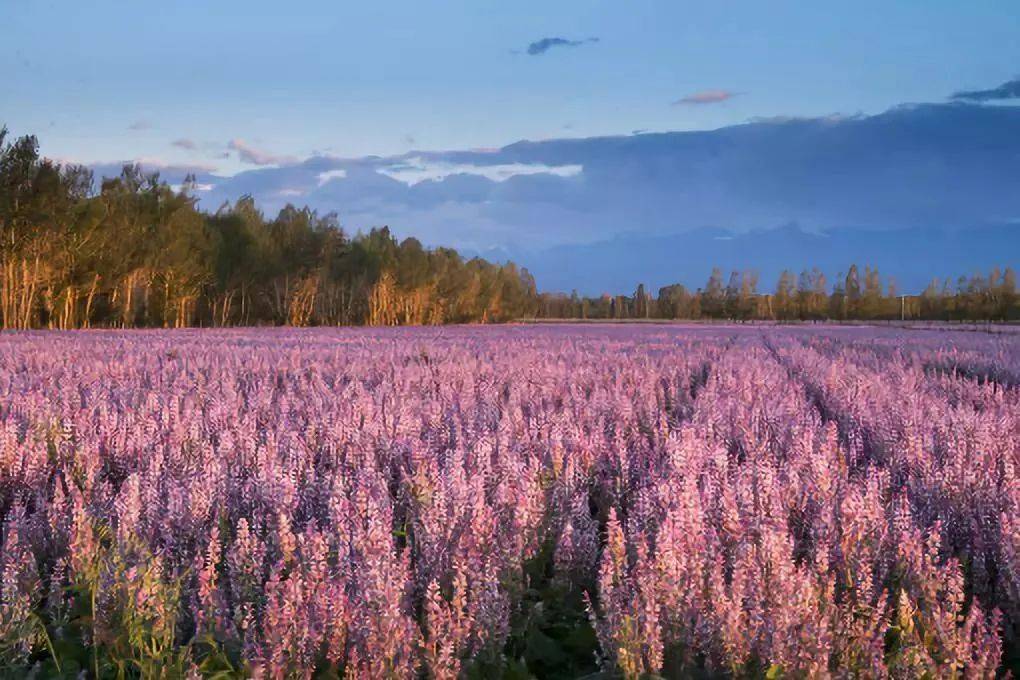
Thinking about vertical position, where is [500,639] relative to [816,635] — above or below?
below

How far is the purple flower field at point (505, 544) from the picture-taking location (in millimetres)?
2529

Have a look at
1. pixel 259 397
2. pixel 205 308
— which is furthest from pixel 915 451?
pixel 205 308

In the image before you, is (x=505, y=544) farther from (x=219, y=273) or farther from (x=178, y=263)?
(x=219, y=273)

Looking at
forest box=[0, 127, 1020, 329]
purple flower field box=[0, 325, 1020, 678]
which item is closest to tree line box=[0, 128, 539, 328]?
forest box=[0, 127, 1020, 329]

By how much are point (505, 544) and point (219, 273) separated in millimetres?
67174

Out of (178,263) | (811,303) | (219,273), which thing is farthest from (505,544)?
(811,303)

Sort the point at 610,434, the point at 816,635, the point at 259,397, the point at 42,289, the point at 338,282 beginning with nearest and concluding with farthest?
the point at 816,635
the point at 610,434
the point at 259,397
the point at 42,289
the point at 338,282

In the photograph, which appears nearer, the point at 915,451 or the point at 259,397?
the point at 915,451

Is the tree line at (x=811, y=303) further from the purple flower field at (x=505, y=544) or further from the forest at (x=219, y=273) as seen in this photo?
the purple flower field at (x=505, y=544)

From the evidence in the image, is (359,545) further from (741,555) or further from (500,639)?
(741,555)

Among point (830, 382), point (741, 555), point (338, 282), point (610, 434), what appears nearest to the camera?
point (741, 555)

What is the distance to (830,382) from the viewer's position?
8.85 m

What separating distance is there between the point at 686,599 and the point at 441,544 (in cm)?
108

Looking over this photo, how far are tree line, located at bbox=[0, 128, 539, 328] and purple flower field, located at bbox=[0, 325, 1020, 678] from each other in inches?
1508
